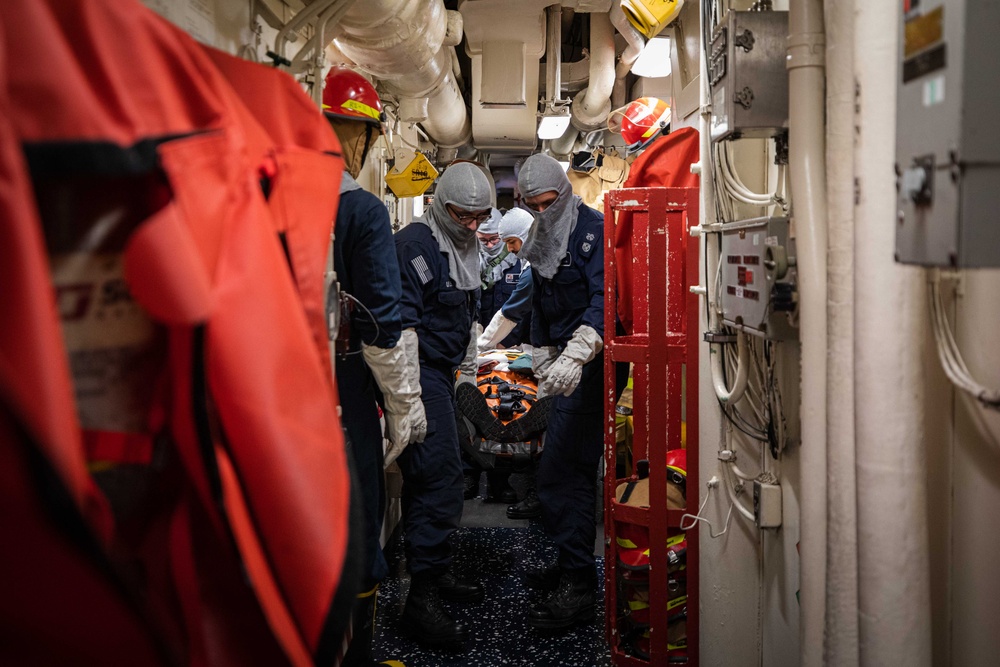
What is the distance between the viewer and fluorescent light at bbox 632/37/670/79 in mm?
4211

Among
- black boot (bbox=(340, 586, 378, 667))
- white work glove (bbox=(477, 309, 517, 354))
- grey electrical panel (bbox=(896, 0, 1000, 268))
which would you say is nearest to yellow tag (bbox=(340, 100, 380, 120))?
black boot (bbox=(340, 586, 378, 667))

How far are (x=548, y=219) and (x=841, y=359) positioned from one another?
239 centimetres

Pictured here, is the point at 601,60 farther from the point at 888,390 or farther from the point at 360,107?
the point at 888,390

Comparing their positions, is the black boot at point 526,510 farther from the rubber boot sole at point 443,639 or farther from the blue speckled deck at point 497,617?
the rubber boot sole at point 443,639

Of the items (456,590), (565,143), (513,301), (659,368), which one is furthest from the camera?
(565,143)

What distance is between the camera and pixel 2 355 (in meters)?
0.71

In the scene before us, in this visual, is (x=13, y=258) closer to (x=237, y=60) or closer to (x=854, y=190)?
(x=237, y=60)

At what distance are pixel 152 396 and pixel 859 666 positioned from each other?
142cm

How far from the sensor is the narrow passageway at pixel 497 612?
3.01m

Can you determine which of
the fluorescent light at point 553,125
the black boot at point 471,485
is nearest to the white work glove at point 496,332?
the black boot at point 471,485

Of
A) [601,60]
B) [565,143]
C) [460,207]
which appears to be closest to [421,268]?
[460,207]

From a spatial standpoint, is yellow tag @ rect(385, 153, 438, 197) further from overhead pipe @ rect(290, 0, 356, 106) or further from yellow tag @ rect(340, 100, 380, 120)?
overhead pipe @ rect(290, 0, 356, 106)

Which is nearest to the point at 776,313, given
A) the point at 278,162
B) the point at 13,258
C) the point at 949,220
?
the point at 949,220

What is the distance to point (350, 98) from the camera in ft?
8.43
